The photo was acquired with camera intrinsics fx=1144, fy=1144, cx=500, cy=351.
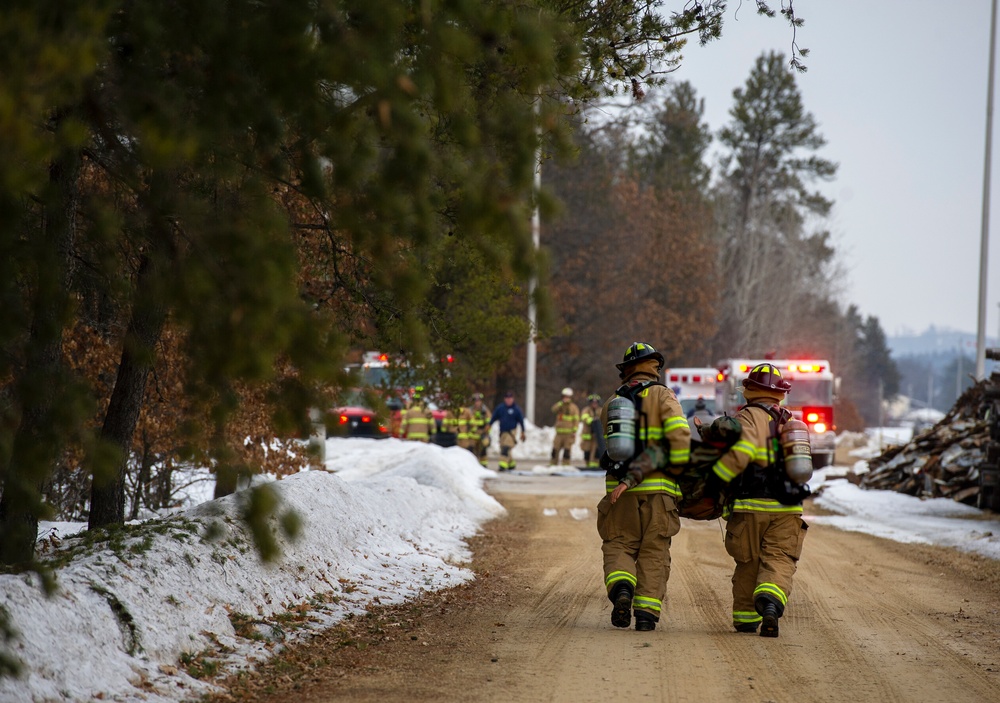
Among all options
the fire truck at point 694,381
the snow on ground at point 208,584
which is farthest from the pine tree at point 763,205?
the snow on ground at point 208,584

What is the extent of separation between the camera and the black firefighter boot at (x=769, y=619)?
826 centimetres

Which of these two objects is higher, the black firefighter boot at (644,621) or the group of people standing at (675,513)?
the group of people standing at (675,513)

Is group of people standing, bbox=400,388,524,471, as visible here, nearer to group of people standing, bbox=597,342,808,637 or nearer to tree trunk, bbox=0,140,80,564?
group of people standing, bbox=597,342,808,637

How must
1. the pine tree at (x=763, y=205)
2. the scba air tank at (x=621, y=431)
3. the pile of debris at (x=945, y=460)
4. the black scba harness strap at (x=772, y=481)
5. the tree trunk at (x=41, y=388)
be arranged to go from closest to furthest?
the tree trunk at (x=41, y=388) < the scba air tank at (x=621, y=431) < the black scba harness strap at (x=772, y=481) < the pile of debris at (x=945, y=460) < the pine tree at (x=763, y=205)

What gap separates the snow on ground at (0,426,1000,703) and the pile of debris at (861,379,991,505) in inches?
224

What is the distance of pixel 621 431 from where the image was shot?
8.24 meters

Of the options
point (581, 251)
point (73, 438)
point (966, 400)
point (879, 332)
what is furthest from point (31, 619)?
point (879, 332)

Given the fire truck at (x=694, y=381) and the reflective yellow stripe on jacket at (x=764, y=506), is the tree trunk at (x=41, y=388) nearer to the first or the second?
the reflective yellow stripe on jacket at (x=764, y=506)

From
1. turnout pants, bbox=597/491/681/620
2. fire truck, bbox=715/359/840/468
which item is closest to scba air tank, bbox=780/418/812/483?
turnout pants, bbox=597/491/681/620

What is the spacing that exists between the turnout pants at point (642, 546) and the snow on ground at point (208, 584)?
82.7 inches

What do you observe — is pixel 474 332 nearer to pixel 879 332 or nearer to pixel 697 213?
pixel 697 213

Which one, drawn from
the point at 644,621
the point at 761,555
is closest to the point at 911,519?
the point at 761,555

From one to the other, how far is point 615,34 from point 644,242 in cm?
4336

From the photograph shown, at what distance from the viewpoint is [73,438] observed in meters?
4.42
